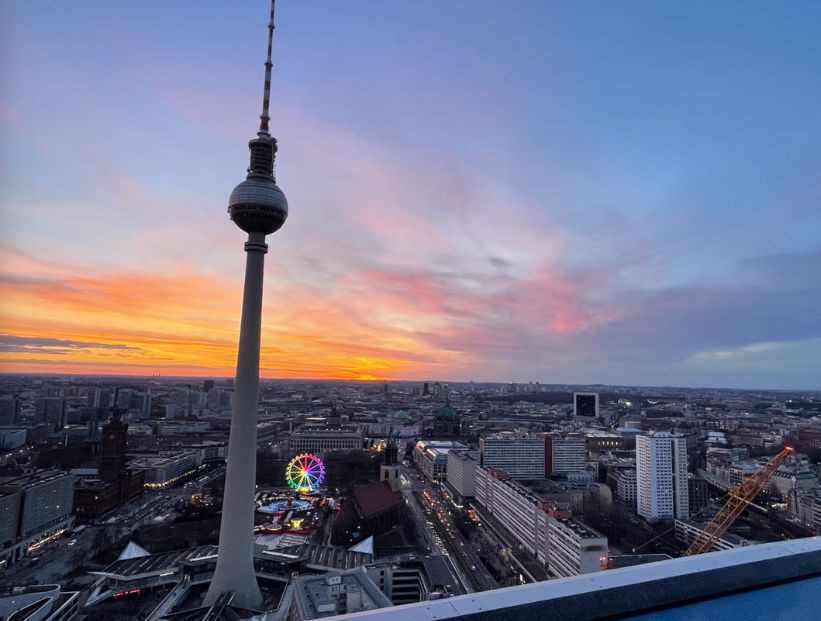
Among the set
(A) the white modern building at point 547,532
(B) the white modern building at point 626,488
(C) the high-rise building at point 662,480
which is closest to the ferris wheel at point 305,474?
(A) the white modern building at point 547,532

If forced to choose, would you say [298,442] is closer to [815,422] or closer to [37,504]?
[37,504]

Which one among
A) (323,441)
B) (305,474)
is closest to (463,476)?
(305,474)

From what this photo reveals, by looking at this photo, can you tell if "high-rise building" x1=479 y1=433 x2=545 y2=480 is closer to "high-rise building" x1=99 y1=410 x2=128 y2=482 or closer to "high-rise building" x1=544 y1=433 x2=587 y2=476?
"high-rise building" x1=544 y1=433 x2=587 y2=476

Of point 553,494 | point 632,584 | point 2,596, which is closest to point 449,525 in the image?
point 553,494

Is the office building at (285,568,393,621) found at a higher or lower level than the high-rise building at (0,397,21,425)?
lower

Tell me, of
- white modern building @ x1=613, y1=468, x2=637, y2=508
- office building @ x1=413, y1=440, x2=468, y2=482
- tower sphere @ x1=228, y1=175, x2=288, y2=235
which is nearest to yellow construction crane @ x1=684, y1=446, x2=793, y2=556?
white modern building @ x1=613, y1=468, x2=637, y2=508
